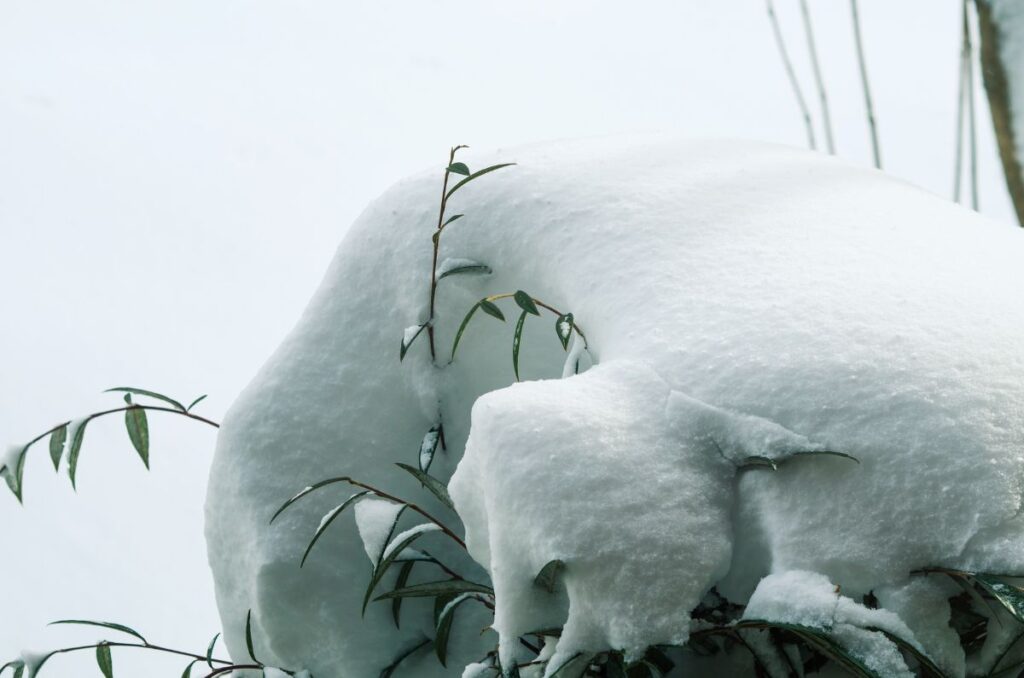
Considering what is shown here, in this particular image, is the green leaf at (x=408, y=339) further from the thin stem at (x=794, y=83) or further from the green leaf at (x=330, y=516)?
the thin stem at (x=794, y=83)

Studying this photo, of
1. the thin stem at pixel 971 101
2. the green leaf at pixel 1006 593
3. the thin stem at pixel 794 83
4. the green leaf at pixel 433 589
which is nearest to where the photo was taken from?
the green leaf at pixel 1006 593

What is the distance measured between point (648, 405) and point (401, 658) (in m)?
0.28

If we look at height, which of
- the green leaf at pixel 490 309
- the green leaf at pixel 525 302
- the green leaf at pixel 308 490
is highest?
the green leaf at pixel 525 302

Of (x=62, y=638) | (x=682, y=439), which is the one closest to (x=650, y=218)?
(x=682, y=439)

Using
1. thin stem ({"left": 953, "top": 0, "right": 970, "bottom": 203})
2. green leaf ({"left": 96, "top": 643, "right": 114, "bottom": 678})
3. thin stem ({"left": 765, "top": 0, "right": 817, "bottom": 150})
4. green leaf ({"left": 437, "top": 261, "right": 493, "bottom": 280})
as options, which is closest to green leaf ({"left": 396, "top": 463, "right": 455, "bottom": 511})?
green leaf ({"left": 437, "top": 261, "right": 493, "bottom": 280})

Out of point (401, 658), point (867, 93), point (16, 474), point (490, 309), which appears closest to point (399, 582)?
point (401, 658)

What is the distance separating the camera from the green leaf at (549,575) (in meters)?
0.40

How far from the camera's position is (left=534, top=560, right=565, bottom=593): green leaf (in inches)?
15.6

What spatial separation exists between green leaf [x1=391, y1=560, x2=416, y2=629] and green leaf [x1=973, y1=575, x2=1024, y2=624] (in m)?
0.33

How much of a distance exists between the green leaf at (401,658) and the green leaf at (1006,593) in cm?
36

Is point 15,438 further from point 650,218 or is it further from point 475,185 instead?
point 650,218

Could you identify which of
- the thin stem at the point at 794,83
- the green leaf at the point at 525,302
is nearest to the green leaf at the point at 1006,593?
the green leaf at the point at 525,302

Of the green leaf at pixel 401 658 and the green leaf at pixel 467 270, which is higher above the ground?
the green leaf at pixel 467 270

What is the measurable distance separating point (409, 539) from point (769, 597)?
220 mm
